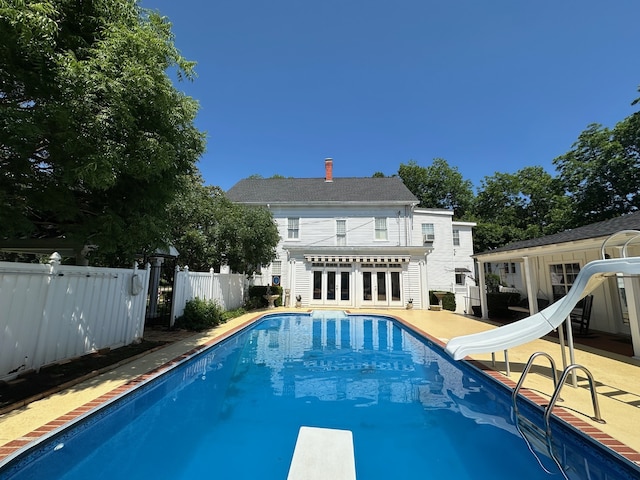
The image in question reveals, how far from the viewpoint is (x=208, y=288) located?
13.1m

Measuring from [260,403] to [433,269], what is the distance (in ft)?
63.8

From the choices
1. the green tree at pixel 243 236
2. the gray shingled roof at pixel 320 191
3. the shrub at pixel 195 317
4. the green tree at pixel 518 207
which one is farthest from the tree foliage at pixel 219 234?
the green tree at pixel 518 207

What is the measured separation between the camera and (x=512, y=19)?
409 inches

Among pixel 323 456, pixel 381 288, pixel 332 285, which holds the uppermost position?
pixel 332 285

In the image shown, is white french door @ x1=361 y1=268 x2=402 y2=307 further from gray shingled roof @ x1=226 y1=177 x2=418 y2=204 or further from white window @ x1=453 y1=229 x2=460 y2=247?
white window @ x1=453 y1=229 x2=460 y2=247

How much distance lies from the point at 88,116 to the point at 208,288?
9491 millimetres

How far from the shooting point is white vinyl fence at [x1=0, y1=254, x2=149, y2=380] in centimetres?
481

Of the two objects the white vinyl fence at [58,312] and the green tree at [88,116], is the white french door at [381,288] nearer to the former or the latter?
the white vinyl fence at [58,312]

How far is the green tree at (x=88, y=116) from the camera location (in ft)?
14.5

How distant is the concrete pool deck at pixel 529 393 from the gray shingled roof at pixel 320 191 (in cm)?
1463

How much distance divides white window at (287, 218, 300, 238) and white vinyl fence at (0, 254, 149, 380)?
46.3 feet

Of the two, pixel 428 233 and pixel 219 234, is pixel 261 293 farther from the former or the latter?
pixel 428 233

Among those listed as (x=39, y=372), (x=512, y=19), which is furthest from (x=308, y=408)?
(x=512, y=19)

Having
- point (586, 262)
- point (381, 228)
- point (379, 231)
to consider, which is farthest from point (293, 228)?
point (586, 262)
